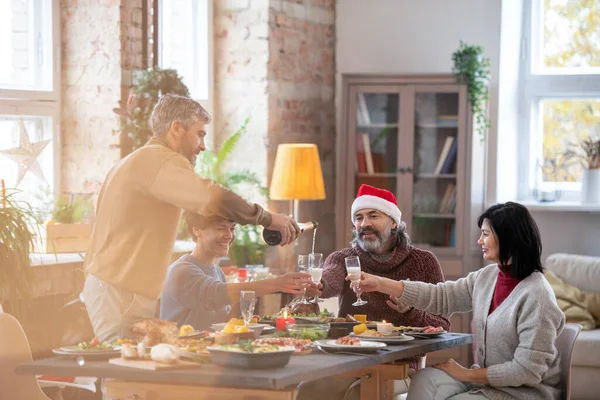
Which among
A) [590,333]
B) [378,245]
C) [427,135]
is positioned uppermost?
[427,135]

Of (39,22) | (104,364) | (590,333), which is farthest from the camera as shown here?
(590,333)

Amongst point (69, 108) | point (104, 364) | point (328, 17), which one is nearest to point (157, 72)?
point (69, 108)

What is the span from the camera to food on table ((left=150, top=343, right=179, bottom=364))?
2.80m

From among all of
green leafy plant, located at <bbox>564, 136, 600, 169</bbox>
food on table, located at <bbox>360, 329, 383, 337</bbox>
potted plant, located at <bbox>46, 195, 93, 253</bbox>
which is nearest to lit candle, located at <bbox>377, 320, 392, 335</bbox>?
food on table, located at <bbox>360, 329, 383, 337</bbox>

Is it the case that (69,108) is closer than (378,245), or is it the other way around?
(378,245)

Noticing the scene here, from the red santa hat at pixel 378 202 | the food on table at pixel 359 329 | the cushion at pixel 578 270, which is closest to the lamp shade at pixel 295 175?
the cushion at pixel 578 270

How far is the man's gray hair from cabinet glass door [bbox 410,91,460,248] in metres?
3.32

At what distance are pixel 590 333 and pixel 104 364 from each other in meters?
3.70

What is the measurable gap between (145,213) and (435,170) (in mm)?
3547

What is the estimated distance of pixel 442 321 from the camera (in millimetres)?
4152

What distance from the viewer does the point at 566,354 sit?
351cm

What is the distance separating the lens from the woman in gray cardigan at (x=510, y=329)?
3361mm

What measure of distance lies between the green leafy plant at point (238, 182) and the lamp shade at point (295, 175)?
167mm

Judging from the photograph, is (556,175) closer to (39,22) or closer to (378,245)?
(378,245)
